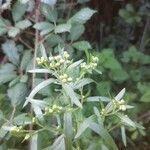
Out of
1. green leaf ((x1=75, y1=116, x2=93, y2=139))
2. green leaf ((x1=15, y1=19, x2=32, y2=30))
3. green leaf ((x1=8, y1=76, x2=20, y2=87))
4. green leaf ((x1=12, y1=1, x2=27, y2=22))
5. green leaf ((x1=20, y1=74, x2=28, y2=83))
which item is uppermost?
green leaf ((x1=12, y1=1, x2=27, y2=22))

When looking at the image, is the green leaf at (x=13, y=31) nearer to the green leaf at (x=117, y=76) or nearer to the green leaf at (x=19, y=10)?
the green leaf at (x=19, y=10)

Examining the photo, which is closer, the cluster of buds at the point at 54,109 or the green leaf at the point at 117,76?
the cluster of buds at the point at 54,109

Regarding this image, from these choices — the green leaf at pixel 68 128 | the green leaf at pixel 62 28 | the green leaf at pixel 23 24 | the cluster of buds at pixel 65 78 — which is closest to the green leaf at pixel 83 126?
the green leaf at pixel 68 128

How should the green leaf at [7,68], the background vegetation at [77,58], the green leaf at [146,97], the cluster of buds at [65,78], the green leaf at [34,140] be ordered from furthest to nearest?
the green leaf at [146,97]
the green leaf at [7,68]
the background vegetation at [77,58]
the green leaf at [34,140]
the cluster of buds at [65,78]

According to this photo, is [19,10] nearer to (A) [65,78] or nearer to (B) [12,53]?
(B) [12,53]

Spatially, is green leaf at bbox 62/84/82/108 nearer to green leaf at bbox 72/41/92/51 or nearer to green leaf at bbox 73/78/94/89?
green leaf at bbox 73/78/94/89

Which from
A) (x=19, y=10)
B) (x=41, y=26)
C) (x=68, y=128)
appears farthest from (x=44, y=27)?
(x=68, y=128)

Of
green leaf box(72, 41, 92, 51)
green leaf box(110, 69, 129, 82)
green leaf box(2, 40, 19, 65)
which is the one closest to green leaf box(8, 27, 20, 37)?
green leaf box(2, 40, 19, 65)

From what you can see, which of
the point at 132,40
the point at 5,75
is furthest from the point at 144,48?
the point at 5,75
